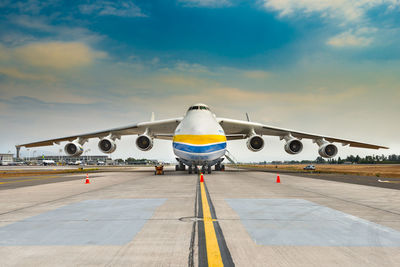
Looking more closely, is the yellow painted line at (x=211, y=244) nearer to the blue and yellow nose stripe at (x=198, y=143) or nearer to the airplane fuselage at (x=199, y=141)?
the blue and yellow nose stripe at (x=198, y=143)

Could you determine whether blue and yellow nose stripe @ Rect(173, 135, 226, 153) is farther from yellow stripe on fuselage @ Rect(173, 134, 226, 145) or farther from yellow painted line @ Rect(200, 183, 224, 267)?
yellow painted line @ Rect(200, 183, 224, 267)

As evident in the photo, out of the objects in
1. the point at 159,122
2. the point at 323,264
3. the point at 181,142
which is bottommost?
the point at 323,264

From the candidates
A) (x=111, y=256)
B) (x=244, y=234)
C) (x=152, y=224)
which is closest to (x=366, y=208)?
(x=244, y=234)

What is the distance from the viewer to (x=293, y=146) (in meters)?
25.2

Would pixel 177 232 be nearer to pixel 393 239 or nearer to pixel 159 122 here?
pixel 393 239

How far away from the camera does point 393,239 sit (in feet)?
13.9

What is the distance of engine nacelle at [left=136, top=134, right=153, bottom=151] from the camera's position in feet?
77.8

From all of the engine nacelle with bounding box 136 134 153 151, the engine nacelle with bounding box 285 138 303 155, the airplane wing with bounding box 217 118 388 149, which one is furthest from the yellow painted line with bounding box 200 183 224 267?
the engine nacelle with bounding box 285 138 303 155

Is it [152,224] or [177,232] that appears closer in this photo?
[177,232]

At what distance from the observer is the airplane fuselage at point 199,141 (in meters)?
18.5

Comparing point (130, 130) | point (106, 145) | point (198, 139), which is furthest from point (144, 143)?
point (198, 139)

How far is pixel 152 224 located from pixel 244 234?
169 cm

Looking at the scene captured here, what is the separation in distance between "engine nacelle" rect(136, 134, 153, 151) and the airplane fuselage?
176 inches

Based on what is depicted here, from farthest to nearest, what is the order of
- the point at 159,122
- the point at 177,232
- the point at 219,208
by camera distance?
the point at 159,122
the point at 219,208
the point at 177,232
